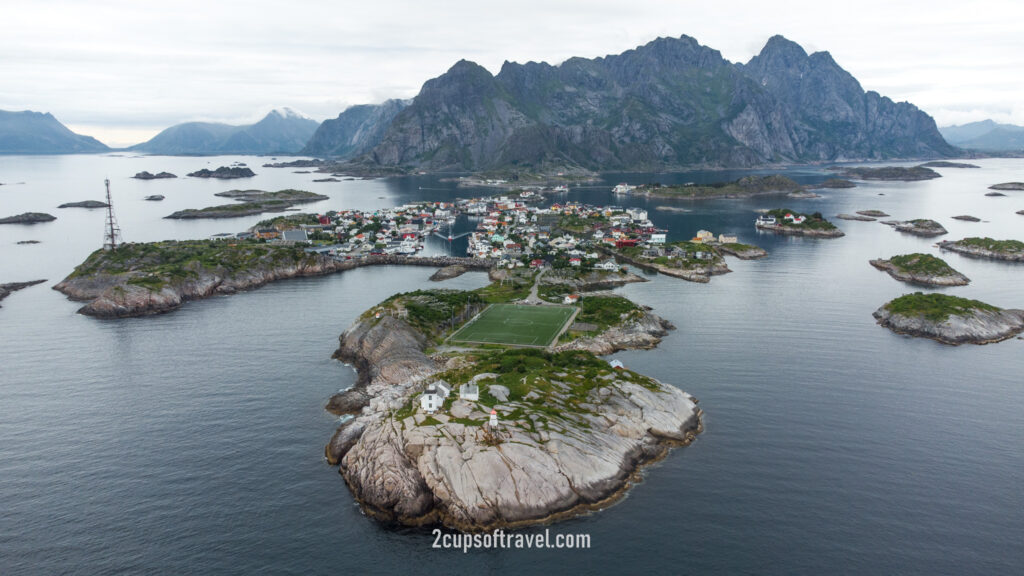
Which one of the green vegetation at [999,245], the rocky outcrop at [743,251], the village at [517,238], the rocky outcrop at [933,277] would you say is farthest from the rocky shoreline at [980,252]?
the village at [517,238]

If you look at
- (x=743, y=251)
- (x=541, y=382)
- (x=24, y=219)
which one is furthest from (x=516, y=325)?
(x=24, y=219)

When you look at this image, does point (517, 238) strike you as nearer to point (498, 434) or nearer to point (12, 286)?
point (12, 286)

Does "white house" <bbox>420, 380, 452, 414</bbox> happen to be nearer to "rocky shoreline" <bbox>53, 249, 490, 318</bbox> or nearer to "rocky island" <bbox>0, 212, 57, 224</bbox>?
"rocky shoreline" <bbox>53, 249, 490, 318</bbox>

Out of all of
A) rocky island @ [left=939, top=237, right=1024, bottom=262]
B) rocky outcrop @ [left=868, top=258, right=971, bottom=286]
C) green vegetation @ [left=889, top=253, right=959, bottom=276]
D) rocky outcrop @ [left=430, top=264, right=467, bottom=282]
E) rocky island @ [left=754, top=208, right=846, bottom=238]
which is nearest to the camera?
rocky outcrop @ [left=868, top=258, right=971, bottom=286]

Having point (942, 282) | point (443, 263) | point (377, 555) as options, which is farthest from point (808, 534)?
point (443, 263)

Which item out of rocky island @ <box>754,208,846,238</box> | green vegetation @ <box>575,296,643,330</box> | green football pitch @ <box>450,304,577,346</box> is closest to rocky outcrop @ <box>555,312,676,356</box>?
green vegetation @ <box>575,296,643,330</box>
